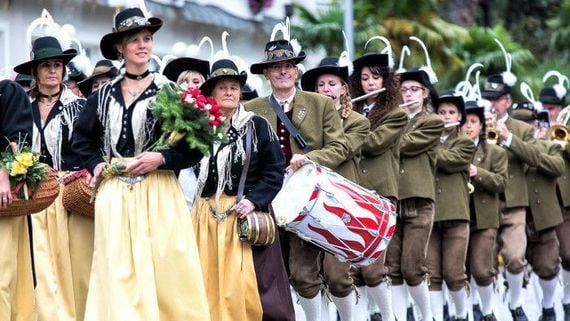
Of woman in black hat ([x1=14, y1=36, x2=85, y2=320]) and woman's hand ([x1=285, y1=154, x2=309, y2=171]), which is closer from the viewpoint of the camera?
woman in black hat ([x1=14, y1=36, x2=85, y2=320])

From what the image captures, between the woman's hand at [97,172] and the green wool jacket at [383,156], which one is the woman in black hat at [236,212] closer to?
the woman's hand at [97,172]

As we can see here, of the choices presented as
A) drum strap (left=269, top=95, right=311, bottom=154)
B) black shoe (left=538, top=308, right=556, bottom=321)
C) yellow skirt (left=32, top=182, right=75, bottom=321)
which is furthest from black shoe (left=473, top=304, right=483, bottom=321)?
yellow skirt (left=32, top=182, right=75, bottom=321)

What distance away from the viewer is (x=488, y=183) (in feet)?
47.3

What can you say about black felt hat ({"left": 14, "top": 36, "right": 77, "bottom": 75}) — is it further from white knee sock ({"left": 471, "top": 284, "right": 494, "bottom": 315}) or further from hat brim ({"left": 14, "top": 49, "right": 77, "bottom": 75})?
white knee sock ({"left": 471, "top": 284, "right": 494, "bottom": 315})

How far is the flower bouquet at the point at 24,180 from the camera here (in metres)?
9.37

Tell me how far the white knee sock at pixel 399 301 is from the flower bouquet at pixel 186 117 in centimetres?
399

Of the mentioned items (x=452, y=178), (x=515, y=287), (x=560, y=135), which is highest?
(x=560, y=135)

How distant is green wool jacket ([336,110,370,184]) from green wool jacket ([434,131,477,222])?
174cm

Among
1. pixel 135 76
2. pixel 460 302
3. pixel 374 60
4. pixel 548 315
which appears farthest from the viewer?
pixel 548 315

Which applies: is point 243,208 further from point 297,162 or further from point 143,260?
point 143,260

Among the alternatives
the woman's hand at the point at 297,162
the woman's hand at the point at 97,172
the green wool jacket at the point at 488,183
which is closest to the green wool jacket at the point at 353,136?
the woman's hand at the point at 297,162

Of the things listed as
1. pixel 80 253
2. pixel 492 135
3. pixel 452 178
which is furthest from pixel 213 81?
pixel 492 135

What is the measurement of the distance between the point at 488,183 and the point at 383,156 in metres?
1.93

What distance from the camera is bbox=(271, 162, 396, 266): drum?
35.9 ft
